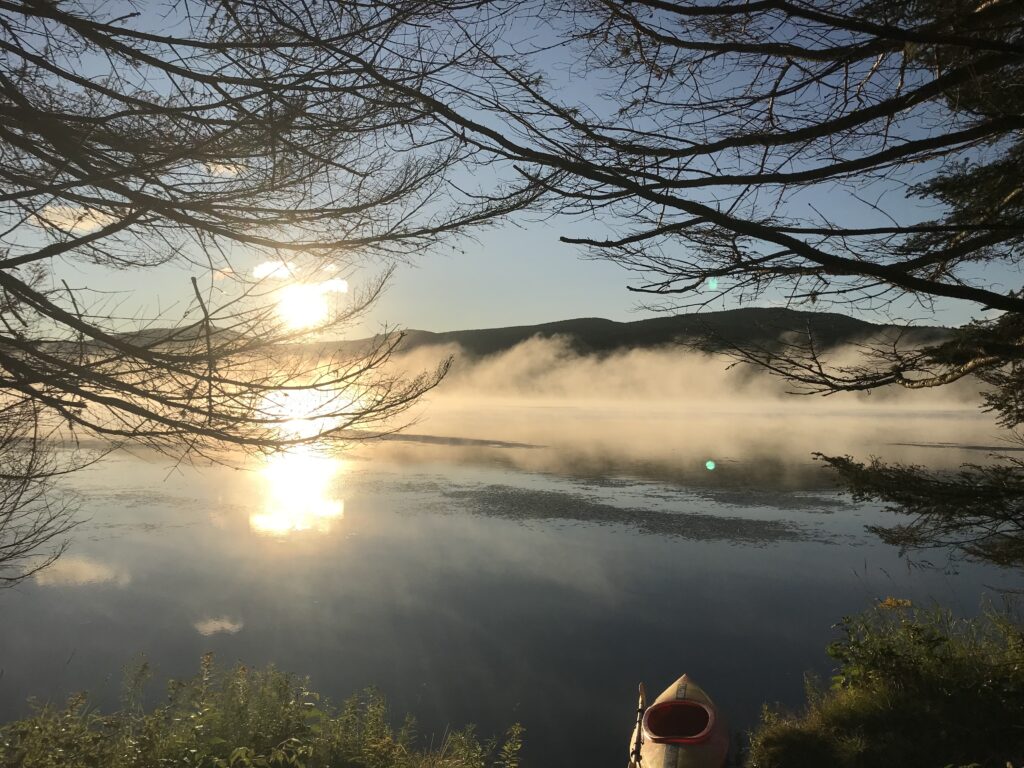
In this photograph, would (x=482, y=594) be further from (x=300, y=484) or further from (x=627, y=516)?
(x=300, y=484)

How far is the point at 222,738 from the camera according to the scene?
21.0ft

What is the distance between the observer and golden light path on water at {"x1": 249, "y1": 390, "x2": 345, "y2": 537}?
188 inches

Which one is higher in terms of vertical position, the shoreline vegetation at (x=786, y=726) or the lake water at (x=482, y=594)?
the shoreline vegetation at (x=786, y=726)

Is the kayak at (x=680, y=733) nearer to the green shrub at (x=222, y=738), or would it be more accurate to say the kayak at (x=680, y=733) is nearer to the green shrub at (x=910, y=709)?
the green shrub at (x=910, y=709)

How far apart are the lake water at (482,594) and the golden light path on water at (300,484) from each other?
153 mm

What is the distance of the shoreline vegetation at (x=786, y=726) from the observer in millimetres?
5605

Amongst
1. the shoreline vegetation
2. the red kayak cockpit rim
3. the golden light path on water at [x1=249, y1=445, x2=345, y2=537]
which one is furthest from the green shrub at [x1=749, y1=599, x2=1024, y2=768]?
the golden light path on water at [x1=249, y1=445, x2=345, y2=537]

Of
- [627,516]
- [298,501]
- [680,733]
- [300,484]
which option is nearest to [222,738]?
[680,733]

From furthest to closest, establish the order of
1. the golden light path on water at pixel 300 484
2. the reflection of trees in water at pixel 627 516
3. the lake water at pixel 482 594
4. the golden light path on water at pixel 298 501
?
the golden light path on water at pixel 298 501 < the reflection of trees in water at pixel 627 516 < the lake water at pixel 482 594 < the golden light path on water at pixel 300 484

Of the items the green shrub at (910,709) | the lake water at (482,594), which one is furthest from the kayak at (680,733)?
the lake water at (482,594)

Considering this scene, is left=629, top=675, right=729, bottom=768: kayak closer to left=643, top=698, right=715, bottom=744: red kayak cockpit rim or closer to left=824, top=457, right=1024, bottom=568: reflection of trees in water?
left=643, top=698, right=715, bottom=744: red kayak cockpit rim

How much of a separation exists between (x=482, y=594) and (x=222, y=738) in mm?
7992

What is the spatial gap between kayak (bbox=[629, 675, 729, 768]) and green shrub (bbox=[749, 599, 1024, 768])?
48cm

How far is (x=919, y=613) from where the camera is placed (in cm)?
883
